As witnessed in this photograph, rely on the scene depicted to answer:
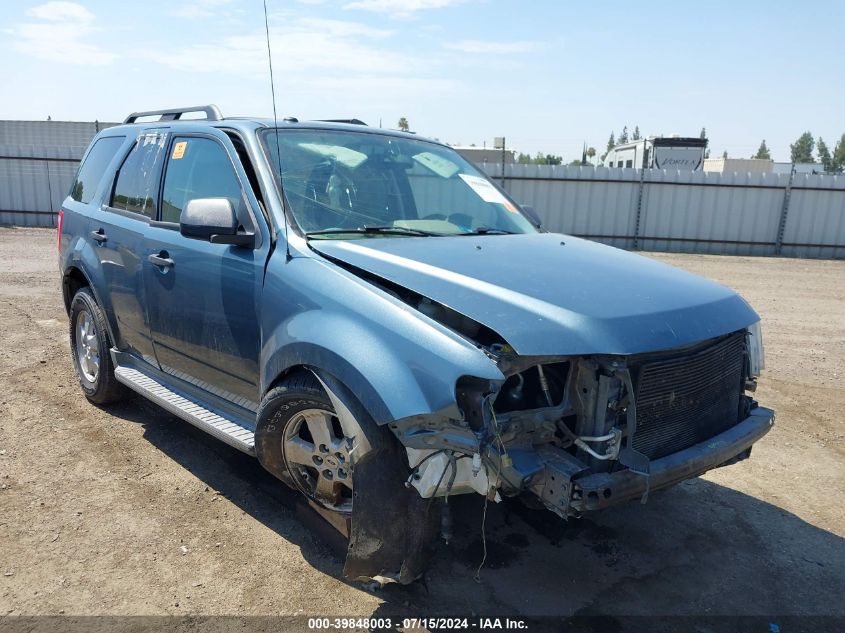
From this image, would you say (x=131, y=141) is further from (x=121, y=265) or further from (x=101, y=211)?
(x=121, y=265)

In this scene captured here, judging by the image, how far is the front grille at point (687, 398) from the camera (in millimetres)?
2754

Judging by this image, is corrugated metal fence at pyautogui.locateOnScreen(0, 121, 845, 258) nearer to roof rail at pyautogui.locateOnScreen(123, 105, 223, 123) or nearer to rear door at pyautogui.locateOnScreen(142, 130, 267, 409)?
roof rail at pyautogui.locateOnScreen(123, 105, 223, 123)

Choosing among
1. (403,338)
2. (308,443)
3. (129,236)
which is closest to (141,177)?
(129,236)

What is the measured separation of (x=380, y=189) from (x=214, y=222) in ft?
3.30

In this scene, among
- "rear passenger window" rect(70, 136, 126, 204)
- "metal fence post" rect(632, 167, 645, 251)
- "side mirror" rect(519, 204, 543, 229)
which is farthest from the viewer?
"metal fence post" rect(632, 167, 645, 251)

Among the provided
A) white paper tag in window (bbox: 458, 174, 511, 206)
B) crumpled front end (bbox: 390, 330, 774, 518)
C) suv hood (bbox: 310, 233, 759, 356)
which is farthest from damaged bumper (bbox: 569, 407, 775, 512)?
white paper tag in window (bbox: 458, 174, 511, 206)

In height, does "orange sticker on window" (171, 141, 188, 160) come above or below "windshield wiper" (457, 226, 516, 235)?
above

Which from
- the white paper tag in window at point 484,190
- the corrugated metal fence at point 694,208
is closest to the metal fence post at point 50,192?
the corrugated metal fence at point 694,208

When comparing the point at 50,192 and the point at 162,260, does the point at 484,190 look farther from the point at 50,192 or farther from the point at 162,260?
the point at 50,192

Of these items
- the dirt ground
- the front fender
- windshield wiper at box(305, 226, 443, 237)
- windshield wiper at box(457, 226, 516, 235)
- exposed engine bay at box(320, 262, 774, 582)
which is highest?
windshield wiper at box(305, 226, 443, 237)

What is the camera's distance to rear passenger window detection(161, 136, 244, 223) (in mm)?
3619

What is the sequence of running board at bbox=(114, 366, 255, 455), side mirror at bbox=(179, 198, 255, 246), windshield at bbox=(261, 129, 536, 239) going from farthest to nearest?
1. windshield at bbox=(261, 129, 536, 239)
2. running board at bbox=(114, 366, 255, 455)
3. side mirror at bbox=(179, 198, 255, 246)

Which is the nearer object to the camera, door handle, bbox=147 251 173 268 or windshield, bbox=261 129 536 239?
windshield, bbox=261 129 536 239

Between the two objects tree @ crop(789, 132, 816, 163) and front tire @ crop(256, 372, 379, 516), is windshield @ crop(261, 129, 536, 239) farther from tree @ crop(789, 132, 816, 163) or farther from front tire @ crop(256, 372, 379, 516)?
tree @ crop(789, 132, 816, 163)
